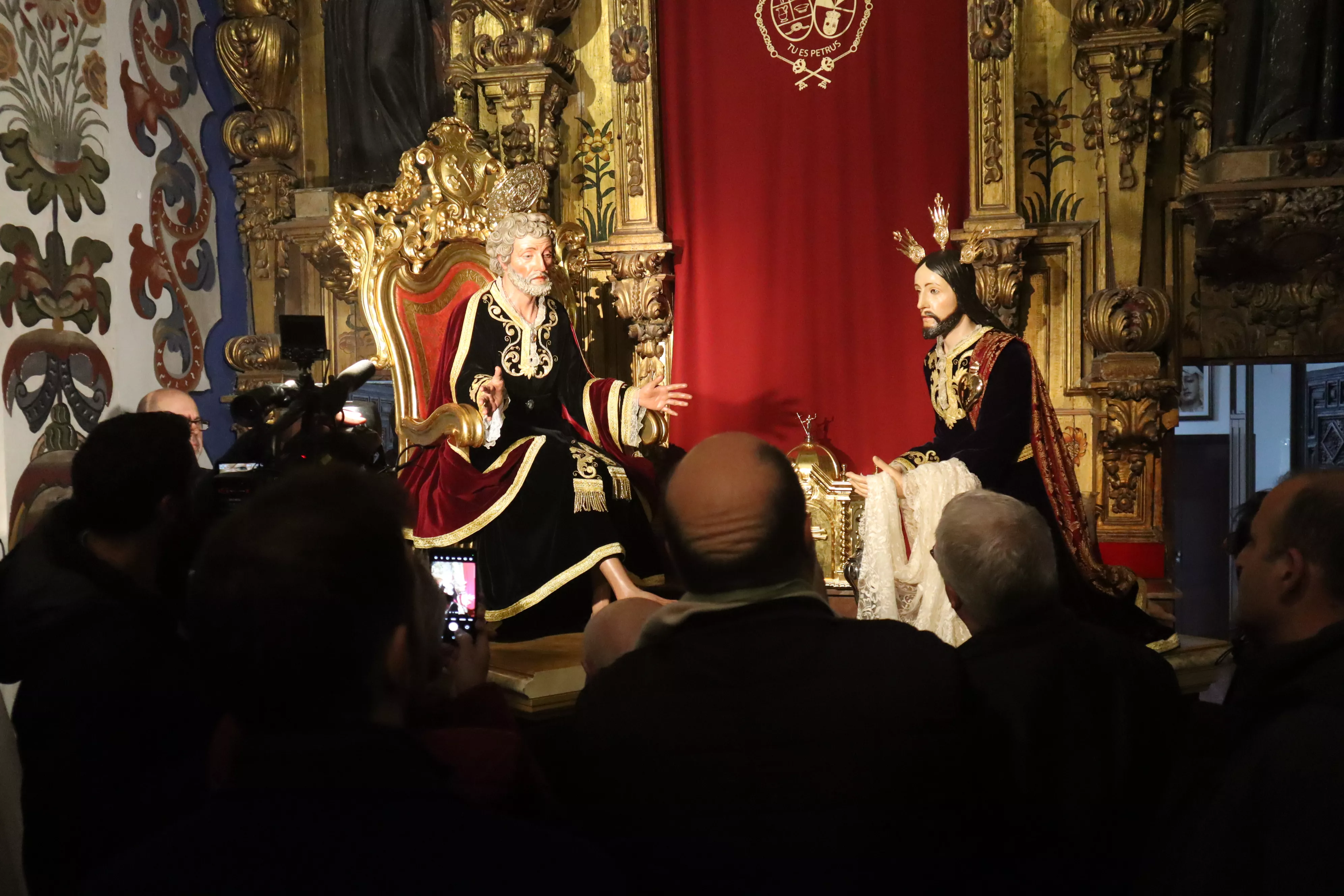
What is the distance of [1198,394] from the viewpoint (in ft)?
25.9


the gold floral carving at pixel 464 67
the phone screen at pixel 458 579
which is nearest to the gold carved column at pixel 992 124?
the gold floral carving at pixel 464 67

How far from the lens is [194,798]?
5.47 ft

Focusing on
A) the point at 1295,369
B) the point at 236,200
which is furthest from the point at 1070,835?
the point at 1295,369

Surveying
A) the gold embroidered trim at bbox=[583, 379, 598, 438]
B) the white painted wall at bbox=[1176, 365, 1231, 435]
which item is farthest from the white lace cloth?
the white painted wall at bbox=[1176, 365, 1231, 435]

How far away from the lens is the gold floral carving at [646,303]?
17.0ft

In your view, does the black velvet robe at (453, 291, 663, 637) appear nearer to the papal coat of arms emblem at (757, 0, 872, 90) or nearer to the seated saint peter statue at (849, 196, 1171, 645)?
the seated saint peter statue at (849, 196, 1171, 645)

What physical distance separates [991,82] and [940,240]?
2.94 ft

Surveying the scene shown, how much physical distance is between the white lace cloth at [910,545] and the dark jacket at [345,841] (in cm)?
303

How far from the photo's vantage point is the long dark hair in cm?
422

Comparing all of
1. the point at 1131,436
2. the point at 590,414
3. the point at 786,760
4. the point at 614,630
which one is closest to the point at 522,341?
the point at 590,414

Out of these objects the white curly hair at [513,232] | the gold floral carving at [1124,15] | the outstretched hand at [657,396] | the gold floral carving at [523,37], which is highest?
the gold floral carving at [523,37]

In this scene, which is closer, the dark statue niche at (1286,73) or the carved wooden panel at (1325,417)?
the dark statue niche at (1286,73)

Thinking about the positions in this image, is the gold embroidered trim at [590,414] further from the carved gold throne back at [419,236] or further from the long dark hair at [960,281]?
the long dark hair at [960,281]

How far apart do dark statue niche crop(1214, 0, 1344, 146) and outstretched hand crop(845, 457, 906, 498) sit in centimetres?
202
